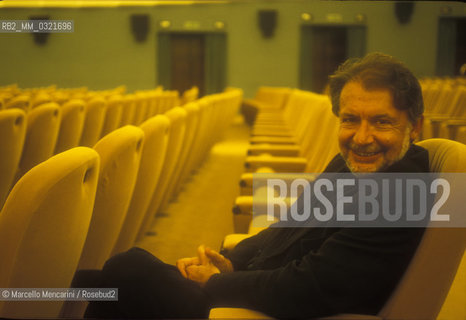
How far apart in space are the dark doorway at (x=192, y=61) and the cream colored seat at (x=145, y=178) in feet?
38.5

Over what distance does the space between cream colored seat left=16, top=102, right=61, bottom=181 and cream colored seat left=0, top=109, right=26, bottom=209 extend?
22 centimetres

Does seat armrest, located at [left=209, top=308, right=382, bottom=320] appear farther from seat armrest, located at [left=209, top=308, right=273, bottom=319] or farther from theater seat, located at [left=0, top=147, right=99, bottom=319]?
theater seat, located at [left=0, top=147, right=99, bottom=319]

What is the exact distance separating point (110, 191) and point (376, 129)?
1.96ft

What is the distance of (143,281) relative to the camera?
1143 millimetres

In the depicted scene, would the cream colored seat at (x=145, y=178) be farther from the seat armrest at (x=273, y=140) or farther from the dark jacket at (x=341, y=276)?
the seat armrest at (x=273, y=140)

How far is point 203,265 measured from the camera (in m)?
1.39

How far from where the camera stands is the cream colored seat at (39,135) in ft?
7.18

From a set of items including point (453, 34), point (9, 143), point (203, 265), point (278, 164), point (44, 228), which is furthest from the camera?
point (278, 164)

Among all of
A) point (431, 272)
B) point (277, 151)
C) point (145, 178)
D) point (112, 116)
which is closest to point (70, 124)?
point (112, 116)

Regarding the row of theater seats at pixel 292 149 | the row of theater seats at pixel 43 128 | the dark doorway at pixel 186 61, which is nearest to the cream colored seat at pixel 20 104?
the row of theater seats at pixel 43 128

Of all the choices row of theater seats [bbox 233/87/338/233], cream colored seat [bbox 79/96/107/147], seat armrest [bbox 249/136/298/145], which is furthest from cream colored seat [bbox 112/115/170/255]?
seat armrest [bbox 249/136/298/145]

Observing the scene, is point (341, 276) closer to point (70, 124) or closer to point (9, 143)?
point (9, 143)

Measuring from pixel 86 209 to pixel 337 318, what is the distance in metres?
0.52

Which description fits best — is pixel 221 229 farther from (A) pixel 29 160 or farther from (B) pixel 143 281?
(B) pixel 143 281
